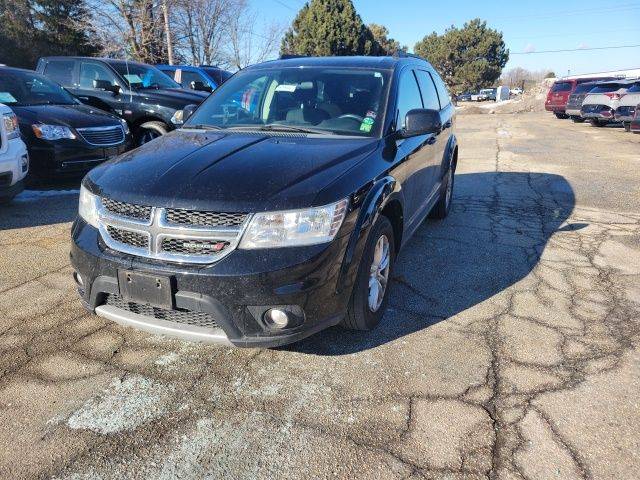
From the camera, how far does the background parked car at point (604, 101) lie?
661 inches

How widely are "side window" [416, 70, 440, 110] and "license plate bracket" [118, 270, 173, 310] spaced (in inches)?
124

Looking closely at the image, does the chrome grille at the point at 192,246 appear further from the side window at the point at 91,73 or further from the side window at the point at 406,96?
the side window at the point at 91,73

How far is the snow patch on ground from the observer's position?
238cm

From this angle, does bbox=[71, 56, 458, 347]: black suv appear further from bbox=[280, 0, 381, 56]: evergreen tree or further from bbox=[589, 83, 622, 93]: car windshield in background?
bbox=[280, 0, 381, 56]: evergreen tree

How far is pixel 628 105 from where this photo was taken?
1534cm

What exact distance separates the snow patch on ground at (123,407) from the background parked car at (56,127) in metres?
4.71

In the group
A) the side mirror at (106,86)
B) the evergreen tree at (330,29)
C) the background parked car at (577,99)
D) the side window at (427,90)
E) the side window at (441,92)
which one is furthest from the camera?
the evergreen tree at (330,29)

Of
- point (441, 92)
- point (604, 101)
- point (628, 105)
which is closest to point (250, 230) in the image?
point (441, 92)

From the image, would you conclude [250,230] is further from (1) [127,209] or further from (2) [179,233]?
(1) [127,209]

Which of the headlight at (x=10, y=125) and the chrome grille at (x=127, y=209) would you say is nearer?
the chrome grille at (x=127, y=209)

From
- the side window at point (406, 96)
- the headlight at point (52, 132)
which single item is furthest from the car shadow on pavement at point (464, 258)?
the headlight at point (52, 132)

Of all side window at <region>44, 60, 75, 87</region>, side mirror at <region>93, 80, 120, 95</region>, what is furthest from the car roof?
side window at <region>44, 60, 75, 87</region>

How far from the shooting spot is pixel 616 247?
5.02m

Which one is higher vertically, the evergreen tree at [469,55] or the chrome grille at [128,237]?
the evergreen tree at [469,55]
